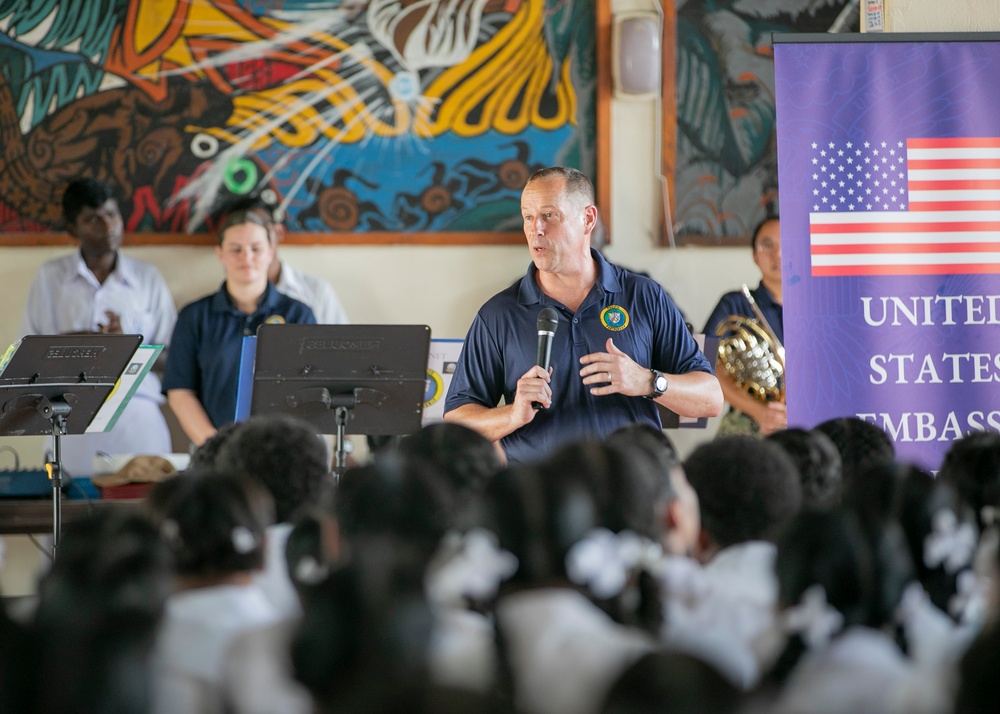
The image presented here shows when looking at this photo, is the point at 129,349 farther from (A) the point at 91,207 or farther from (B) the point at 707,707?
(B) the point at 707,707

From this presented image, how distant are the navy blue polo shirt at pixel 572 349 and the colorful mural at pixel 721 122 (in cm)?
250

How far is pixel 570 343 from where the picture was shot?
3.66 meters

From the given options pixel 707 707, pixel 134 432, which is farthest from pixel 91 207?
pixel 707 707

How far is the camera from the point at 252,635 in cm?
141

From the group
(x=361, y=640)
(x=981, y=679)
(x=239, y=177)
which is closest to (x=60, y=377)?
(x=239, y=177)

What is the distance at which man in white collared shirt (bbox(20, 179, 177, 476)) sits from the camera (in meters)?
5.62

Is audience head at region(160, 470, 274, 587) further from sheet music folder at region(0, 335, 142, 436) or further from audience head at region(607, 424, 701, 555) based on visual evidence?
sheet music folder at region(0, 335, 142, 436)

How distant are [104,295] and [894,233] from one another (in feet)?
12.0

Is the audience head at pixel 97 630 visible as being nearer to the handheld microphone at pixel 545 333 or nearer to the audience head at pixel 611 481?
the audience head at pixel 611 481

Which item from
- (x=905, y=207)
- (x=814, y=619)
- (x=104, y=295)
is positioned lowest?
(x=814, y=619)

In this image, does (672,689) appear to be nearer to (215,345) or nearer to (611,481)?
(611,481)

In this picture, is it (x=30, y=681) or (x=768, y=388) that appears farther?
(x=768, y=388)

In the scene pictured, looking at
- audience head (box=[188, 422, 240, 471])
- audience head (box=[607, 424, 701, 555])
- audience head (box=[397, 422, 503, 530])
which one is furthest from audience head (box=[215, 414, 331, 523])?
audience head (box=[607, 424, 701, 555])

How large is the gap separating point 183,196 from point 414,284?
3.98ft
